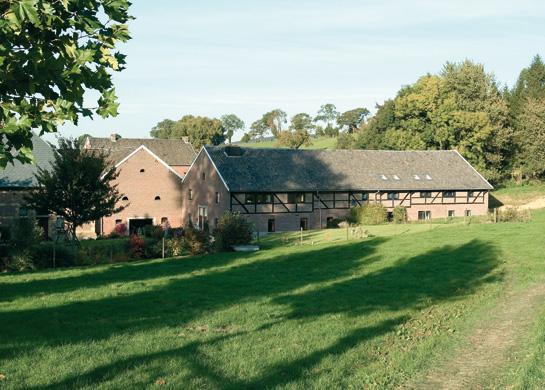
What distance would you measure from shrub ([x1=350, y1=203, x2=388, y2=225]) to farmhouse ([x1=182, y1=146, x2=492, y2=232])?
5.98ft

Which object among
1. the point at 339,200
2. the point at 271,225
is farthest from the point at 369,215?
the point at 271,225

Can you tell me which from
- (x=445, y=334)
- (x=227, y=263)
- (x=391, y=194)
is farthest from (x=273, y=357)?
(x=391, y=194)

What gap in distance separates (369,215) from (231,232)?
58.3ft

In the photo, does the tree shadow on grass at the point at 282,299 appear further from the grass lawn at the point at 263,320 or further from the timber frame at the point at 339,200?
the timber frame at the point at 339,200

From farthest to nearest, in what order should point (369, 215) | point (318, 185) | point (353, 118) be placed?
point (353, 118) < point (318, 185) < point (369, 215)

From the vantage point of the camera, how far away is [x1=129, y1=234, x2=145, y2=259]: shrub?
105 ft

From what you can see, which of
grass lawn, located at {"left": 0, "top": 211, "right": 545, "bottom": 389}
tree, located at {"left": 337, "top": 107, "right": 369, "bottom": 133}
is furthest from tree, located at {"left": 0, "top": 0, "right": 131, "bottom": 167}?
tree, located at {"left": 337, "top": 107, "right": 369, "bottom": 133}

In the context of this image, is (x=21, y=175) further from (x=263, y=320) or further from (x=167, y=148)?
(x=167, y=148)

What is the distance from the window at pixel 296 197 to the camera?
160 ft

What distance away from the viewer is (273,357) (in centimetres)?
1145

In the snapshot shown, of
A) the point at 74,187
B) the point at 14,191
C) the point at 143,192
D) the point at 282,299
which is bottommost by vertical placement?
the point at 282,299

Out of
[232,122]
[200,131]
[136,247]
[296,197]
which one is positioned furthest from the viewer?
[232,122]

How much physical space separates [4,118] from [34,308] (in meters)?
9.44

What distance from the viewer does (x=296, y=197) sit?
49.0 meters
